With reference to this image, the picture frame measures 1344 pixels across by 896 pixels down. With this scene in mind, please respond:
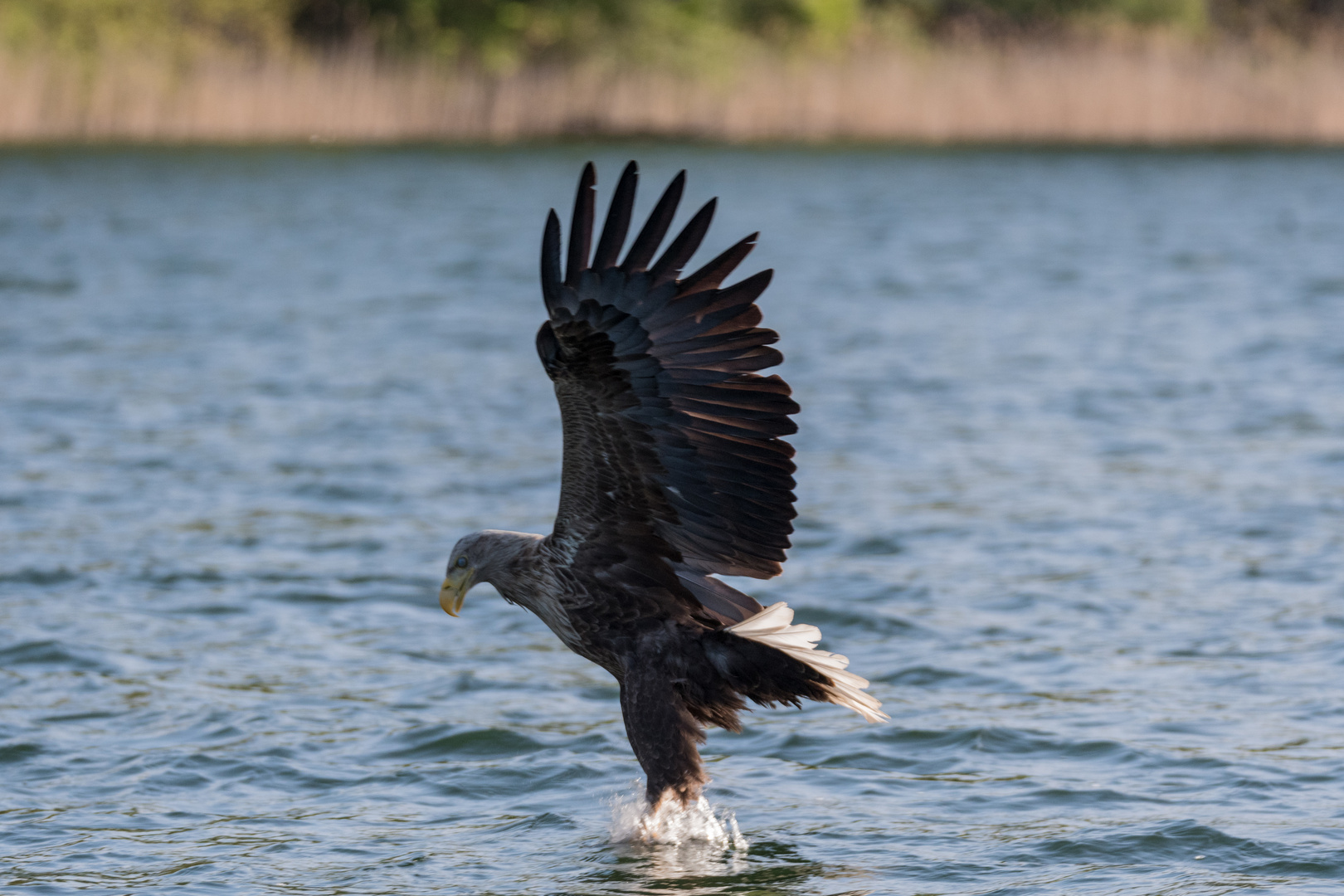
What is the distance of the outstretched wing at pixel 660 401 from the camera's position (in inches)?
171

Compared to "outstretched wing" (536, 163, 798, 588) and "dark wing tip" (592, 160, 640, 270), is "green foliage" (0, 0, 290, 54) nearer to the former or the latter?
"outstretched wing" (536, 163, 798, 588)

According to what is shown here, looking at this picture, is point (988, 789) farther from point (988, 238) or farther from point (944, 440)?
point (988, 238)

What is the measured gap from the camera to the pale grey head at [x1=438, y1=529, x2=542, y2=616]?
16.1 ft

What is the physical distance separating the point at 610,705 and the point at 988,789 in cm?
151

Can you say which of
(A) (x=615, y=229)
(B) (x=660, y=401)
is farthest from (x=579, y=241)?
(B) (x=660, y=401)

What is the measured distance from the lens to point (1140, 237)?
2103 centimetres

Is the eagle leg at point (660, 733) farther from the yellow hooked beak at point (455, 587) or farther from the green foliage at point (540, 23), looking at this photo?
the green foliage at point (540, 23)

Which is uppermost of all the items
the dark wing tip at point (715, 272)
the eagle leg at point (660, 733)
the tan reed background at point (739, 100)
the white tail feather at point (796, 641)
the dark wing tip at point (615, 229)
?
the tan reed background at point (739, 100)

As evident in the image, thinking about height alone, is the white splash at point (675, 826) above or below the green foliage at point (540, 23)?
below

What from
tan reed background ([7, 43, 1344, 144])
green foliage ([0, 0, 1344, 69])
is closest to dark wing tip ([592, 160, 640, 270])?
tan reed background ([7, 43, 1344, 144])

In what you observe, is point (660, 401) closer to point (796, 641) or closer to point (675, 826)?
point (796, 641)

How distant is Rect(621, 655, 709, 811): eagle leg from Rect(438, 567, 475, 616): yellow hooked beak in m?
0.50

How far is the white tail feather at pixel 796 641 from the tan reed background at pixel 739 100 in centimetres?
2611

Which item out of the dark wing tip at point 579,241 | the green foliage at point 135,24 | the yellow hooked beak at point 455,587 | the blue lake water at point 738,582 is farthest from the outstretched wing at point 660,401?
the green foliage at point 135,24
